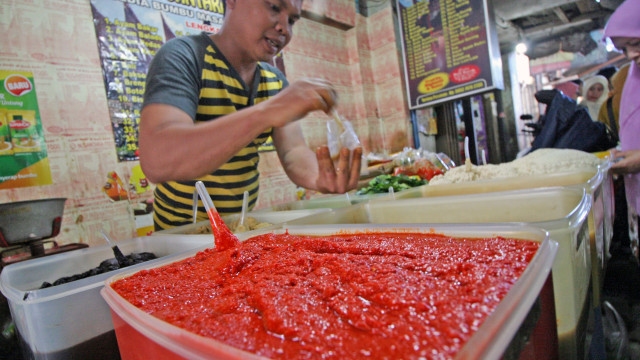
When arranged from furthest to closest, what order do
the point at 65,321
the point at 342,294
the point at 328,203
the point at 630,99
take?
the point at 630,99
the point at 328,203
the point at 65,321
the point at 342,294

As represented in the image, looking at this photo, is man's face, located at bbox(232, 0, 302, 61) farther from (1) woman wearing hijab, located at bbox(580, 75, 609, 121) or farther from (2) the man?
(1) woman wearing hijab, located at bbox(580, 75, 609, 121)

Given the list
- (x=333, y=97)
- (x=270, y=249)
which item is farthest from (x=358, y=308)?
(x=333, y=97)

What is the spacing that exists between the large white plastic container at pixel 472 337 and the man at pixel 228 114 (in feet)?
2.20

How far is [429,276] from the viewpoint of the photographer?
52 cm

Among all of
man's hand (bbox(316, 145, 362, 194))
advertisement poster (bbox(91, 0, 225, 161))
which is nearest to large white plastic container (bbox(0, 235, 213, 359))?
man's hand (bbox(316, 145, 362, 194))

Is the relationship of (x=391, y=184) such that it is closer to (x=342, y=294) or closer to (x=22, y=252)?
(x=342, y=294)

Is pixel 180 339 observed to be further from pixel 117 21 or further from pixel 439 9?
pixel 439 9

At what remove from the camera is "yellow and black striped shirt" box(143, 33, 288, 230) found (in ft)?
4.34

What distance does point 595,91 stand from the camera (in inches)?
196

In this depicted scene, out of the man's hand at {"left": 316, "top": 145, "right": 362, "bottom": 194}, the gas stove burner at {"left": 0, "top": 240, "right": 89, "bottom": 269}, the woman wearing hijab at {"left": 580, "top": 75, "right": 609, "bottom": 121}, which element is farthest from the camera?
the woman wearing hijab at {"left": 580, "top": 75, "right": 609, "bottom": 121}

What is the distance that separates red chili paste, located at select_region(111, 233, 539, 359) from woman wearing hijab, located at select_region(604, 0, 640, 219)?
199 cm

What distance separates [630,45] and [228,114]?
2.54 m

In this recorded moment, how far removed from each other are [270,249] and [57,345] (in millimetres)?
422

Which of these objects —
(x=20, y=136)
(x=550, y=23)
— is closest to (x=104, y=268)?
(x=20, y=136)
